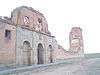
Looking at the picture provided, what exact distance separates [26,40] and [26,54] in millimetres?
1898

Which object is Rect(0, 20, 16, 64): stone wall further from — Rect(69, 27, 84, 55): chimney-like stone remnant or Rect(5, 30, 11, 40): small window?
Rect(69, 27, 84, 55): chimney-like stone remnant

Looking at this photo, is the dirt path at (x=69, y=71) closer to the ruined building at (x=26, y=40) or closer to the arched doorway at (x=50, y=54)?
the ruined building at (x=26, y=40)

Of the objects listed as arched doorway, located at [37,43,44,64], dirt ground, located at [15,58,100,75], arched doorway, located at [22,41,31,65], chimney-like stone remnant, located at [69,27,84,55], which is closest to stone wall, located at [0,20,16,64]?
arched doorway, located at [22,41,31,65]

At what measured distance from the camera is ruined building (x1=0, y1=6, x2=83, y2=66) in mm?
12937

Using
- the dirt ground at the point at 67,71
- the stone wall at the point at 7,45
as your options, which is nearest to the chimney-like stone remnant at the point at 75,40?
the dirt ground at the point at 67,71

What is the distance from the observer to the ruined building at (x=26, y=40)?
42.4ft

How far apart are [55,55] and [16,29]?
10376mm

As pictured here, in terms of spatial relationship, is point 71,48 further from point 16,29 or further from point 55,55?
point 16,29

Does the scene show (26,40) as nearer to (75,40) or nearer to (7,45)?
(7,45)

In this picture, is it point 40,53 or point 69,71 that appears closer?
point 69,71

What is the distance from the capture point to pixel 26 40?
1595 cm

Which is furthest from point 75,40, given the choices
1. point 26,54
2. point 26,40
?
point 26,40

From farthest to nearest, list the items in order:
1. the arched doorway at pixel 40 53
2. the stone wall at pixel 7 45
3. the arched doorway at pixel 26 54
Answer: the arched doorway at pixel 40 53, the arched doorway at pixel 26 54, the stone wall at pixel 7 45

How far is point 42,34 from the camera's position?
1936 centimetres
